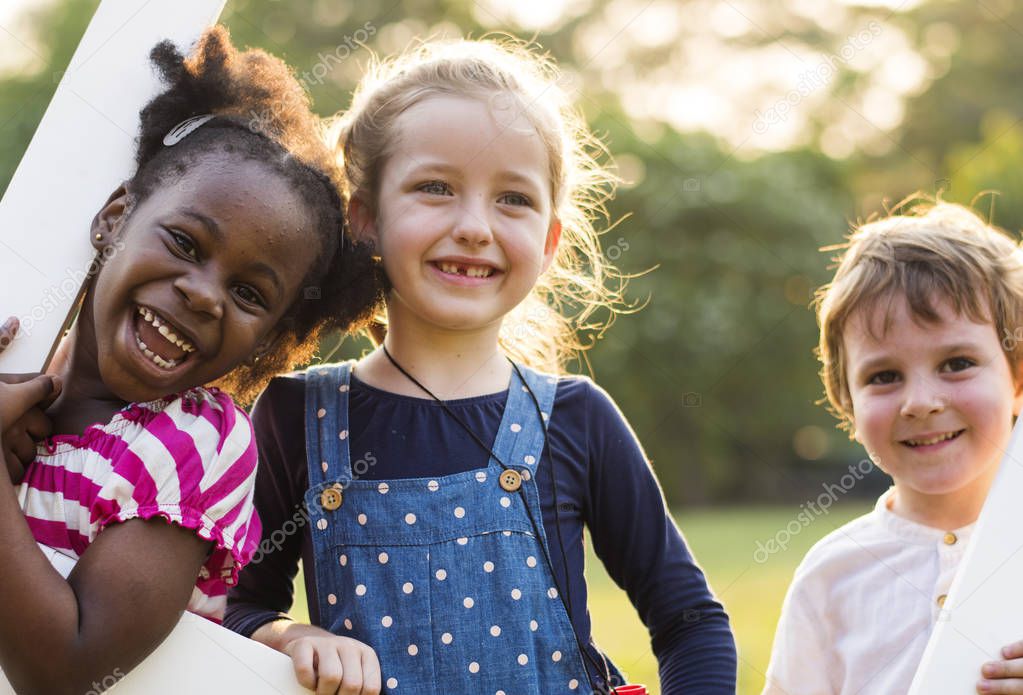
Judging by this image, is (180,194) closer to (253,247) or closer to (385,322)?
(253,247)

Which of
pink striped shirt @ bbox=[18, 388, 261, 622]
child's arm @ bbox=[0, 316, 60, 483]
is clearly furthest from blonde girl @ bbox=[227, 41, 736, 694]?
child's arm @ bbox=[0, 316, 60, 483]

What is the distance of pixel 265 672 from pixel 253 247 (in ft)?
2.12

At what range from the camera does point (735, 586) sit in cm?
947

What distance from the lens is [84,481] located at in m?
1.68

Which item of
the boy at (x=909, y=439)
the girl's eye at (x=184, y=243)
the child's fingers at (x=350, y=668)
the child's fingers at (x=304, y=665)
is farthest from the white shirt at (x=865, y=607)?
the girl's eye at (x=184, y=243)

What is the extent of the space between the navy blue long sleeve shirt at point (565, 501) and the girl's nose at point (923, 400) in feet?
1.73

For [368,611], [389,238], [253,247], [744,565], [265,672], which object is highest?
[744,565]

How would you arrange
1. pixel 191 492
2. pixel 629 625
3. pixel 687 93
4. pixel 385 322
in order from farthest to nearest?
pixel 687 93 < pixel 629 625 < pixel 385 322 < pixel 191 492

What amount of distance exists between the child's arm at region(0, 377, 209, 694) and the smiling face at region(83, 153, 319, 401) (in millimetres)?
229

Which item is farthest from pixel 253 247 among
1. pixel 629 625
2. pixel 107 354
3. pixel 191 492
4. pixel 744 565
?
pixel 744 565

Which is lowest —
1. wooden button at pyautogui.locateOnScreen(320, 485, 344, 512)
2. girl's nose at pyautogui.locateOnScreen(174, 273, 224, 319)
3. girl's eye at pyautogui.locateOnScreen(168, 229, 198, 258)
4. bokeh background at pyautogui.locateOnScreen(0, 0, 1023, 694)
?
wooden button at pyautogui.locateOnScreen(320, 485, 344, 512)

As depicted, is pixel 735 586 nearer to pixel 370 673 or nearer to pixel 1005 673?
pixel 370 673

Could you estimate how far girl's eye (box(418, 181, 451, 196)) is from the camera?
7.23 ft

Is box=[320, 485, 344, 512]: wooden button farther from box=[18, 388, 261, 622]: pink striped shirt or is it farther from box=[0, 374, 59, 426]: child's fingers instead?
box=[0, 374, 59, 426]: child's fingers
